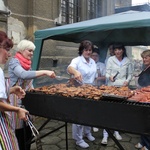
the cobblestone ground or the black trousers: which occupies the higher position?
the black trousers

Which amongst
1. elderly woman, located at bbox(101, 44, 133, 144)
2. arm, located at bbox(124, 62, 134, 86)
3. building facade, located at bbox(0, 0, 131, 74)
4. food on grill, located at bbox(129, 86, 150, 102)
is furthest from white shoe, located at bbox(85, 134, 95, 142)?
building facade, located at bbox(0, 0, 131, 74)

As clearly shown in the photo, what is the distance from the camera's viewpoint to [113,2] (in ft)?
52.9

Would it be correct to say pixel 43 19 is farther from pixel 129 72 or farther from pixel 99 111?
pixel 99 111

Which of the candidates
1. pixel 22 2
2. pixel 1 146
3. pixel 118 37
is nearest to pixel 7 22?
pixel 22 2

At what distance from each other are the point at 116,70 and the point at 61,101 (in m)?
1.51

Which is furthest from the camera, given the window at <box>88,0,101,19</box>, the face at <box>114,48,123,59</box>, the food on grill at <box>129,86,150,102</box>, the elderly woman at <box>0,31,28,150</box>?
the window at <box>88,0,101,19</box>

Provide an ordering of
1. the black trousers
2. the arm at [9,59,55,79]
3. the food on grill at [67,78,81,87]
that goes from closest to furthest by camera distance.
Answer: the arm at [9,59,55,79]
the black trousers
the food on grill at [67,78,81,87]

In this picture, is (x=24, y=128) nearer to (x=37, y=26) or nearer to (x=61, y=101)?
(x=61, y=101)

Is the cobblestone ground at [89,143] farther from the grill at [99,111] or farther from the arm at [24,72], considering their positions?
the arm at [24,72]

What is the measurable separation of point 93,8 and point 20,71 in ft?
38.0

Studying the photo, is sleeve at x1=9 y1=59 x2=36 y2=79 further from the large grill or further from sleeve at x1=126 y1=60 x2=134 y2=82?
sleeve at x1=126 y1=60 x2=134 y2=82

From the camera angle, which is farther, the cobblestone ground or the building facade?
the building facade

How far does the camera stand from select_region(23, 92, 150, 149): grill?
1.96m

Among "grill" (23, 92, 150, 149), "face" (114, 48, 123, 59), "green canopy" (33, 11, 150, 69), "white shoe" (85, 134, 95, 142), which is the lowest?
"white shoe" (85, 134, 95, 142)
